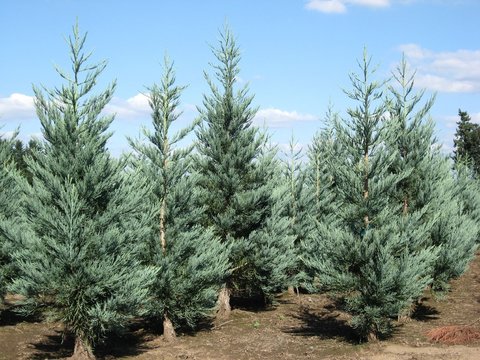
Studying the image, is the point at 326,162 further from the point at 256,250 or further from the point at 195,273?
the point at 195,273

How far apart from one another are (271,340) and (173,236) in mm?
3931

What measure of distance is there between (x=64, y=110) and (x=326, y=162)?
14245 millimetres

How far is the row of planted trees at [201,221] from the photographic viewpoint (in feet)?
32.8

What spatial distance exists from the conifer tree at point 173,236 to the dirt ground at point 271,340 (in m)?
0.99

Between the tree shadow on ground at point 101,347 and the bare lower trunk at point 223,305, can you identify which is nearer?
the tree shadow on ground at point 101,347

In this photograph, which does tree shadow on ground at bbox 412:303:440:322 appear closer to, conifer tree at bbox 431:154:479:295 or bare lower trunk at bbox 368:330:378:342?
conifer tree at bbox 431:154:479:295

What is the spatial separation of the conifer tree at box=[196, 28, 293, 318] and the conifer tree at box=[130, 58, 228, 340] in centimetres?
205

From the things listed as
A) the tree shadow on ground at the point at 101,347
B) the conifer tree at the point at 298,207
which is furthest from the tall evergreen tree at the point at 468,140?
the tree shadow on ground at the point at 101,347

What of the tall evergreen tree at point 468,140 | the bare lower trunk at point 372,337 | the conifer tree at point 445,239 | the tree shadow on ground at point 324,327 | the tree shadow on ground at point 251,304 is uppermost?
the tall evergreen tree at point 468,140

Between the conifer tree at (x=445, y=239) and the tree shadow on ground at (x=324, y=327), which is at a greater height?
the conifer tree at (x=445, y=239)

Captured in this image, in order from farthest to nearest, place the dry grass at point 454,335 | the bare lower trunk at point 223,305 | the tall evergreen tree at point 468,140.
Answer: the tall evergreen tree at point 468,140 → the bare lower trunk at point 223,305 → the dry grass at point 454,335

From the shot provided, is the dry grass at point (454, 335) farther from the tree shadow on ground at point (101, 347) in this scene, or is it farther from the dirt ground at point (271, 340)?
the tree shadow on ground at point (101, 347)

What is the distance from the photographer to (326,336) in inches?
529

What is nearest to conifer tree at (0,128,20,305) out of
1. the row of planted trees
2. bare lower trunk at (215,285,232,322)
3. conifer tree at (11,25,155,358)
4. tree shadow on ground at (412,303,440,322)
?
the row of planted trees
